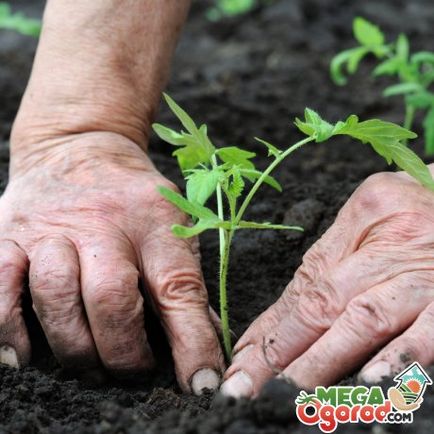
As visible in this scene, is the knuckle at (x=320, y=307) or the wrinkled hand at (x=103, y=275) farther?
the wrinkled hand at (x=103, y=275)

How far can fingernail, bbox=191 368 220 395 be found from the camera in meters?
2.11

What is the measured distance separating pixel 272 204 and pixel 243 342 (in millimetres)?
901

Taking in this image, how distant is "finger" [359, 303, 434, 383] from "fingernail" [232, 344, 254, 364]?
1.16ft

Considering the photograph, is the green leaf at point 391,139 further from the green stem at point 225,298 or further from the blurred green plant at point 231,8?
the blurred green plant at point 231,8

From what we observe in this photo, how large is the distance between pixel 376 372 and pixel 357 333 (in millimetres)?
110

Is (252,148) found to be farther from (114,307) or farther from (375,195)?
(114,307)

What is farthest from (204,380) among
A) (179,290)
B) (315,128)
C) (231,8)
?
(231,8)

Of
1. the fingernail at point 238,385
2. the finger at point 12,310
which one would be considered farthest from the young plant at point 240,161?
the finger at point 12,310

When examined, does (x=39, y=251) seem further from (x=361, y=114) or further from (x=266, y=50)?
(x=266, y=50)

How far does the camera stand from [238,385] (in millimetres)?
1967

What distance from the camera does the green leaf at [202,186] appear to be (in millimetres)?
1953

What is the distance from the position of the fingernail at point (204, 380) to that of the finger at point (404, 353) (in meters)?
0.46

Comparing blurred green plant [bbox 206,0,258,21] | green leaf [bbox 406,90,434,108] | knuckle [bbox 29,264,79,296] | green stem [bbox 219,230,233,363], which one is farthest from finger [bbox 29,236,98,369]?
blurred green plant [bbox 206,0,258,21]

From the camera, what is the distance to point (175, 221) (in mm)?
2328
